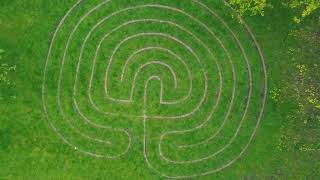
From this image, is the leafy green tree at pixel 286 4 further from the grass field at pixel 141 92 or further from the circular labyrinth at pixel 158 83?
the circular labyrinth at pixel 158 83

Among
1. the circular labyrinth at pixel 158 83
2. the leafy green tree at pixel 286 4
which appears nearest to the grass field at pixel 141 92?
the circular labyrinth at pixel 158 83

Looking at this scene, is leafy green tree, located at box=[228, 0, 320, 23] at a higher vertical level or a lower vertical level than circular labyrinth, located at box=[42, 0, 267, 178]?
higher

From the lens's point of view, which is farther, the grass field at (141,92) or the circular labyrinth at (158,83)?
the circular labyrinth at (158,83)

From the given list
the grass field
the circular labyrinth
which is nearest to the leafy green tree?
the grass field

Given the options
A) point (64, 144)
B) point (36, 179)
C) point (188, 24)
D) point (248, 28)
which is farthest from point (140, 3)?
point (36, 179)

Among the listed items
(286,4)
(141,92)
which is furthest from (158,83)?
(286,4)

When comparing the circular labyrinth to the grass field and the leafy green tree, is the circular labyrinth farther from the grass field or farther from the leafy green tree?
the leafy green tree
